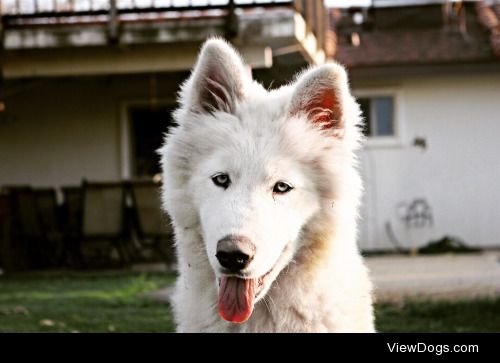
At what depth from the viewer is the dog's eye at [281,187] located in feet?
12.0

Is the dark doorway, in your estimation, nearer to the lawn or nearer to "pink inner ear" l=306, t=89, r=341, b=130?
the lawn

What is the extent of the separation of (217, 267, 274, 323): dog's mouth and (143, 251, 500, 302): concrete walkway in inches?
211

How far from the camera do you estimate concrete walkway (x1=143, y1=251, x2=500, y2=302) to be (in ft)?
30.1

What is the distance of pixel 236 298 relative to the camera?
3.55 meters

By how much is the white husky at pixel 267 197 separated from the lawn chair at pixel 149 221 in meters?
9.62

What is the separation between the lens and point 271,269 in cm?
358

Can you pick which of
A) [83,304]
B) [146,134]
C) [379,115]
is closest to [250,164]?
[83,304]

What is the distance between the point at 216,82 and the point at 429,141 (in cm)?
1504

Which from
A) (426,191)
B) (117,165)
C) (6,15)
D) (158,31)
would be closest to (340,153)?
(158,31)

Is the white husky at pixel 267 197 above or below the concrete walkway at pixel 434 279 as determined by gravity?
above

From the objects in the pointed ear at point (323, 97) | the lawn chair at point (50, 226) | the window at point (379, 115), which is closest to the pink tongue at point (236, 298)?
the pointed ear at point (323, 97)

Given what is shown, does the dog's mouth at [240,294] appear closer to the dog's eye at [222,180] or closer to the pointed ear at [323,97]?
the dog's eye at [222,180]

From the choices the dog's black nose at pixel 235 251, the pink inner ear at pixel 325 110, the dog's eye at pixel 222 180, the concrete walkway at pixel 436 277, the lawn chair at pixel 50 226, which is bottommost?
the concrete walkway at pixel 436 277

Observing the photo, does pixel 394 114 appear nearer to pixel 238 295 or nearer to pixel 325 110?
pixel 325 110
